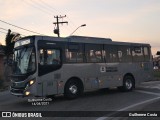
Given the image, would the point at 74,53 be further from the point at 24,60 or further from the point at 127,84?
the point at 127,84

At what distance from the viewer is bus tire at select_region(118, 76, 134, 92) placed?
2055 cm

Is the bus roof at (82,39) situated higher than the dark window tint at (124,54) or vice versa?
the bus roof at (82,39)

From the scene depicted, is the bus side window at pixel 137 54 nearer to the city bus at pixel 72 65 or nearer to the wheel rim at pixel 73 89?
the city bus at pixel 72 65

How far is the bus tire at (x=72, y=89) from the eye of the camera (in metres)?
16.8

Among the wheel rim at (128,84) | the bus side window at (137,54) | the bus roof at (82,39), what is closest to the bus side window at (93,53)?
the bus roof at (82,39)

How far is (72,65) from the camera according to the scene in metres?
17.2

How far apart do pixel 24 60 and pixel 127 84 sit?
7.32 meters

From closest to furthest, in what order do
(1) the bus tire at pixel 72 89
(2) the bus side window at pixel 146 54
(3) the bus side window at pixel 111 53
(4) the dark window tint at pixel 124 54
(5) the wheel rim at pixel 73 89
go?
(1) the bus tire at pixel 72 89 < (5) the wheel rim at pixel 73 89 < (3) the bus side window at pixel 111 53 < (4) the dark window tint at pixel 124 54 < (2) the bus side window at pixel 146 54

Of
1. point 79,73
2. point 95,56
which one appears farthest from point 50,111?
point 95,56

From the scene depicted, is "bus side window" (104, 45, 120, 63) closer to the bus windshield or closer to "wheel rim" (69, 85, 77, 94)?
"wheel rim" (69, 85, 77, 94)

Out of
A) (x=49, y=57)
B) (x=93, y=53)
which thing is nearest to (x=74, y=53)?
(x=93, y=53)

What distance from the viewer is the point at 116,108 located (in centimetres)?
1343

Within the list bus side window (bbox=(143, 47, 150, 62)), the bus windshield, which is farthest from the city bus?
bus side window (bbox=(143, 47, 150, 62))

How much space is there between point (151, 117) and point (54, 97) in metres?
8.14
